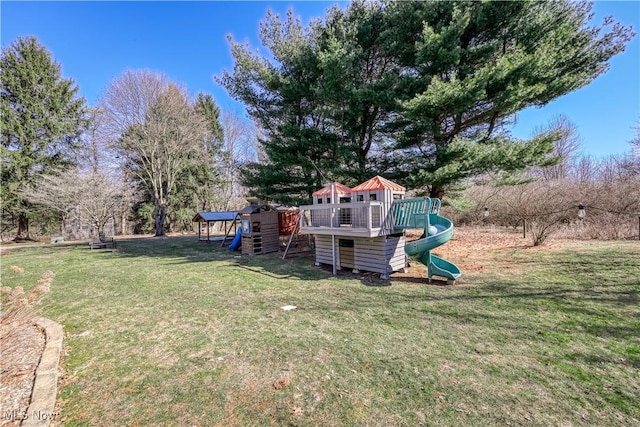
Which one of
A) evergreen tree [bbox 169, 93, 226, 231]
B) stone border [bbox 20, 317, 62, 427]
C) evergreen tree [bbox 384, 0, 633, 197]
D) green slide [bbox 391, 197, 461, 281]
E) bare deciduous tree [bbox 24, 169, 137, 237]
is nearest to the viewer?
stone border [bbox 20, 317, 62, 427]

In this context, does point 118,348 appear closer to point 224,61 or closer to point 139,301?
point 139,301

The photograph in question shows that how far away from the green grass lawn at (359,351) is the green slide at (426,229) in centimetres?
53

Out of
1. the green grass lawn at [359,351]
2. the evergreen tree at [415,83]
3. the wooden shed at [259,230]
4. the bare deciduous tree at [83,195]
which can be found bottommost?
the green grass lawn at [359,351]

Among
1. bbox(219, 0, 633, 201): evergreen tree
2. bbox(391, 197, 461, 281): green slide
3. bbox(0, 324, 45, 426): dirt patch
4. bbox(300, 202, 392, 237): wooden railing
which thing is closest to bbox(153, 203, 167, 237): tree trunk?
bbox(219, 0, 633, 201): evergreen tree

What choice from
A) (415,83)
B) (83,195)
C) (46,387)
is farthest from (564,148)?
(83,195)

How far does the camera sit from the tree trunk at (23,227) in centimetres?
1873

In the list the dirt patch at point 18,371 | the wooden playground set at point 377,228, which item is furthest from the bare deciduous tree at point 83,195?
the dirt patch at point 18,371

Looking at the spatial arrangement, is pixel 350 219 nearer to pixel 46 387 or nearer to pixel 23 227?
pixel 46 387

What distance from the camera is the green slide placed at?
591 centimetres

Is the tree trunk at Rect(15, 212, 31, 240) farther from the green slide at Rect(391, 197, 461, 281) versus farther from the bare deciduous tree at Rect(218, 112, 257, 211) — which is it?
the green slide at Rect(391, 197, 461, 281)

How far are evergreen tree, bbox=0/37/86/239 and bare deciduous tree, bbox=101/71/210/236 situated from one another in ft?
15.6

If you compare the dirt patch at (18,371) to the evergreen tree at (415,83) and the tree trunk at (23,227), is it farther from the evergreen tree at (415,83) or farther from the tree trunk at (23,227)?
the tree trunk at (23,227)

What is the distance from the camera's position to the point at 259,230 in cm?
1120

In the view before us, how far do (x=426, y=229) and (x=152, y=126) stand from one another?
19.7m
